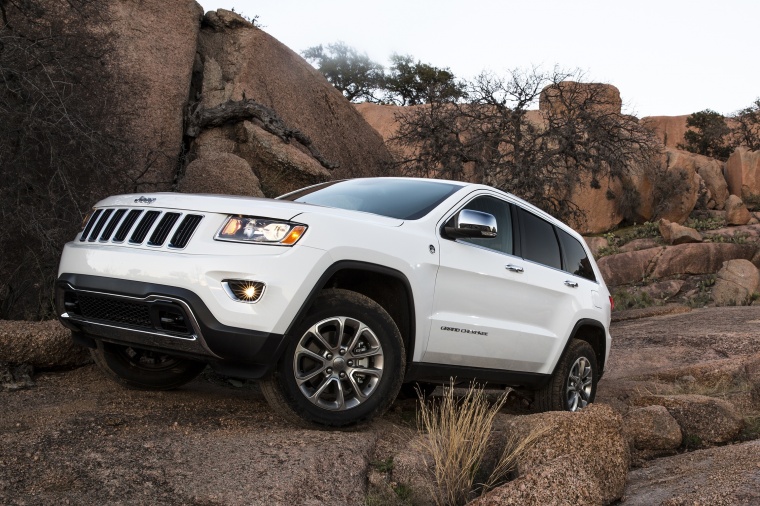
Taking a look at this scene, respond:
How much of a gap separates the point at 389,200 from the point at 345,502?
91.9 inches

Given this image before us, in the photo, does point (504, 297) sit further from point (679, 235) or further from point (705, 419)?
point (679, 235)

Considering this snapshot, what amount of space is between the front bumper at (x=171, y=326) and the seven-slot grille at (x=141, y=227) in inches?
12.4

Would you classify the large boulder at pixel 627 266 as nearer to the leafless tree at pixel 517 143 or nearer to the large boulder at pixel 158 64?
the leafless tree at pixel 517 143

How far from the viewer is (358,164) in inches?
813

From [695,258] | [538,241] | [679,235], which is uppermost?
[538,241]

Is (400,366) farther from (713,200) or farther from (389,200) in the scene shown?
(713,200)

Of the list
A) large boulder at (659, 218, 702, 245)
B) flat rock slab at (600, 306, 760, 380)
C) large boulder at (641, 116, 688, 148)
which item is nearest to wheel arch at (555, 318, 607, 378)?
flat rock slab at (600, 306, 760, 380)

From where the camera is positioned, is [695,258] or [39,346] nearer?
[39,346]

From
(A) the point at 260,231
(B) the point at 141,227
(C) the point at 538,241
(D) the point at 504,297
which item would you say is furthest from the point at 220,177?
(A) the point at 260,231

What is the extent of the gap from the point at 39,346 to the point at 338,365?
2924 mm

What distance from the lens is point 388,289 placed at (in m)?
5.34

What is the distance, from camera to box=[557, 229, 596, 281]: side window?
23.7 ft

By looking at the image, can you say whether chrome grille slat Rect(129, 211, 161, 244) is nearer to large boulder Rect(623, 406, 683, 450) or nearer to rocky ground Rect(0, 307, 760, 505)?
rocky ground Rect(0, 307, 760, 505)

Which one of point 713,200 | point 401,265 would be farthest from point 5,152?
point 713,200
